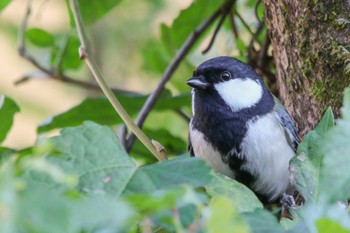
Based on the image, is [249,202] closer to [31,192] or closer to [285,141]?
[31,192]

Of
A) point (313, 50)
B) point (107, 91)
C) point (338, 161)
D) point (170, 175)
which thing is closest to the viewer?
point (338, 161)

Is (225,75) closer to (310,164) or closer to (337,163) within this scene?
(310,164)

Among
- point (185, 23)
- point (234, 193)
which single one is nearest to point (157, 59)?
point (185, 23)

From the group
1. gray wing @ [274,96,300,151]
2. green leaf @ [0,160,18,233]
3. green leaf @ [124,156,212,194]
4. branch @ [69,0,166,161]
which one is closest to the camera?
green leaf @ [0,160,18,233]

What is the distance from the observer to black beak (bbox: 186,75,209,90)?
58.4 inches

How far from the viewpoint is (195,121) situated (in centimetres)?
151

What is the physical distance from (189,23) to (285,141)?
1.45 feet

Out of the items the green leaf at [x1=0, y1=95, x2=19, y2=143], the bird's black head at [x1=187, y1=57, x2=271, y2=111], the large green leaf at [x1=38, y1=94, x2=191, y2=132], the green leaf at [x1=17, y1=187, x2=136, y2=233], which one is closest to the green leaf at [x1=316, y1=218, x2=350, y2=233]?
the green leaf at [x1=17, y1=187, x2=136, y2=233]

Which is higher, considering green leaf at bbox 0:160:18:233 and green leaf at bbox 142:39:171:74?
green leaf at bbox 0:160:18:233

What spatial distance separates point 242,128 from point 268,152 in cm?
7

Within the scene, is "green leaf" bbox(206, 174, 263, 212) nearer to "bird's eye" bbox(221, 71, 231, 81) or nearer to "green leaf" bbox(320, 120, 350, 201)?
"green leaf" bbox(320, 120, 350, 201)

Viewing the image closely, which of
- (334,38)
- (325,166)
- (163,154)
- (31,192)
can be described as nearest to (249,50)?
(334,38)

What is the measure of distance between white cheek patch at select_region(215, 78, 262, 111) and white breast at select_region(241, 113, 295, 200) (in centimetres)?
7

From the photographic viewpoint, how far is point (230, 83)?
1.53 metres
